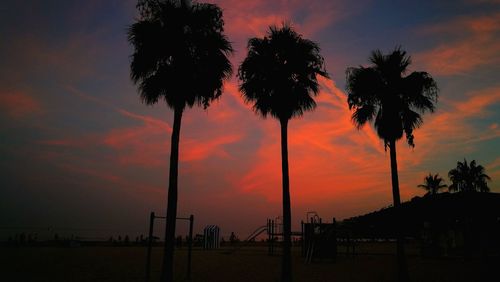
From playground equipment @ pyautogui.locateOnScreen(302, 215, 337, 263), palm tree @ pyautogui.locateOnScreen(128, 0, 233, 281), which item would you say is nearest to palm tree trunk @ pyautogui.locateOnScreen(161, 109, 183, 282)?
palm tree @ pyautogui.locateOnScreen(128, 0, 233, 281)

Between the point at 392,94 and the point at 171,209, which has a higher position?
the point at 392,94

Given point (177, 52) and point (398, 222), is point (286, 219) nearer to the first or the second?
point (398, 222)

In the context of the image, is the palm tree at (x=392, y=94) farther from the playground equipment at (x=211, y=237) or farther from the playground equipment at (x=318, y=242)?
the playground equipment at (x=211, y=237)

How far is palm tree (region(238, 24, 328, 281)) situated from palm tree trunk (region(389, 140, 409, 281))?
538cm

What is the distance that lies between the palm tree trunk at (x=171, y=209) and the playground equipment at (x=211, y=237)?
4043 cm

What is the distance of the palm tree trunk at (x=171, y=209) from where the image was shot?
15.9m

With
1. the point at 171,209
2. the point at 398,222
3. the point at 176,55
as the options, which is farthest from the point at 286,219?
the point at 176,55

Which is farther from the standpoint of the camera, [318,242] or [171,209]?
[318,242]

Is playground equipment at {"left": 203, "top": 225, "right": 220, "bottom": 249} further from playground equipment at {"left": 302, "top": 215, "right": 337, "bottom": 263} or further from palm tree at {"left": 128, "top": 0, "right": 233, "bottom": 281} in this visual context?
palm tree at {"left": 128, "top": 0, "right": 233, "bottom": 281}

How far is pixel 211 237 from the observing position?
5731 cm

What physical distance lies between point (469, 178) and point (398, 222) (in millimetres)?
60864

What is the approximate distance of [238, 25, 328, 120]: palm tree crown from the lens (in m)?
20.0

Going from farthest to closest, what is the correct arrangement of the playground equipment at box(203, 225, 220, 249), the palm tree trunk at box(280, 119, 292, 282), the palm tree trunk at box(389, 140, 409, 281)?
the playground equipment at box(203, 225, 220, 249) < the palm tree trunk at box(389, 140, 409, 281) < the palm tree trunk at box(280, 119, 292, 282)

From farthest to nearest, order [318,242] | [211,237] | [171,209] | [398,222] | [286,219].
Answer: [211,237], [318,242], [398,222], [286,219], [171,209]
